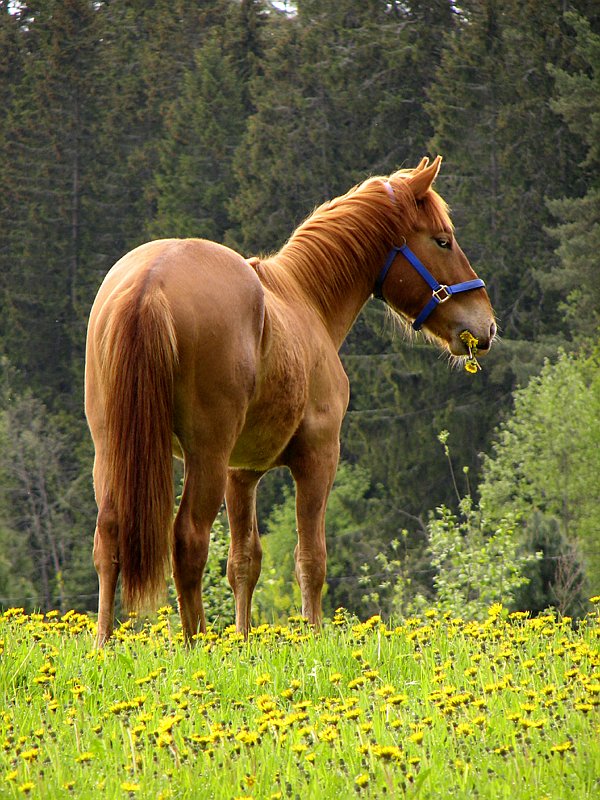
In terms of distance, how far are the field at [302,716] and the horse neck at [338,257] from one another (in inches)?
85.0

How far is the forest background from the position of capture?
3797 centimetres

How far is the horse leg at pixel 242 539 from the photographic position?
6918 mm

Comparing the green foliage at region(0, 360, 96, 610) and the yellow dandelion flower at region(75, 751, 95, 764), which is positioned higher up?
the yellow dandelion flower at region(75, 751, 95, 764)

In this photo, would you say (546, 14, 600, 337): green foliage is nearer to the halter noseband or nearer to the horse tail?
the halter noseband

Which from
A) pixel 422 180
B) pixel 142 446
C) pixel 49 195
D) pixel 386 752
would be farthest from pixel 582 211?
pixel 386 752

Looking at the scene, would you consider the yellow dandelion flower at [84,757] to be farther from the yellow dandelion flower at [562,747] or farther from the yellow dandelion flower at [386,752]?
the yellow dandelion flower at [562,747]

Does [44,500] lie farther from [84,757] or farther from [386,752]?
[386,752]

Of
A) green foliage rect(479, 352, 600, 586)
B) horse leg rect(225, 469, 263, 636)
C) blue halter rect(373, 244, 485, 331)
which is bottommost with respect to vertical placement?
green foliage rect(479, 352, 600, 586)

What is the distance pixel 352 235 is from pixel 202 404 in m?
2.29

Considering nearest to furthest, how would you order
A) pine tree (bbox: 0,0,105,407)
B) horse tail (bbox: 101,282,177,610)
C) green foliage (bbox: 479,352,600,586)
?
horse tail (bbox: 101,282,177,610) → green foliage (bbox: 479,352,600,586) → pine tree (bbox: 0,0,105,407)

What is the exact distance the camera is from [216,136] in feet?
158

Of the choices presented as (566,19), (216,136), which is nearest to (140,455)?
(566,19)

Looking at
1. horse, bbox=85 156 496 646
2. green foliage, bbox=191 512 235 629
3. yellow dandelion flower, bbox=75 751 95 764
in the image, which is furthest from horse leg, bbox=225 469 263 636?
green foliage, bbox=191 512 235 629

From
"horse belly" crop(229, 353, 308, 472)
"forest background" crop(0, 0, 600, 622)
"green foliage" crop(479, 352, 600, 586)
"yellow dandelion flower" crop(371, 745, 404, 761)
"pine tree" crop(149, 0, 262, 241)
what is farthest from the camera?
"pine tree" crop(149, 0, 262, 241)
